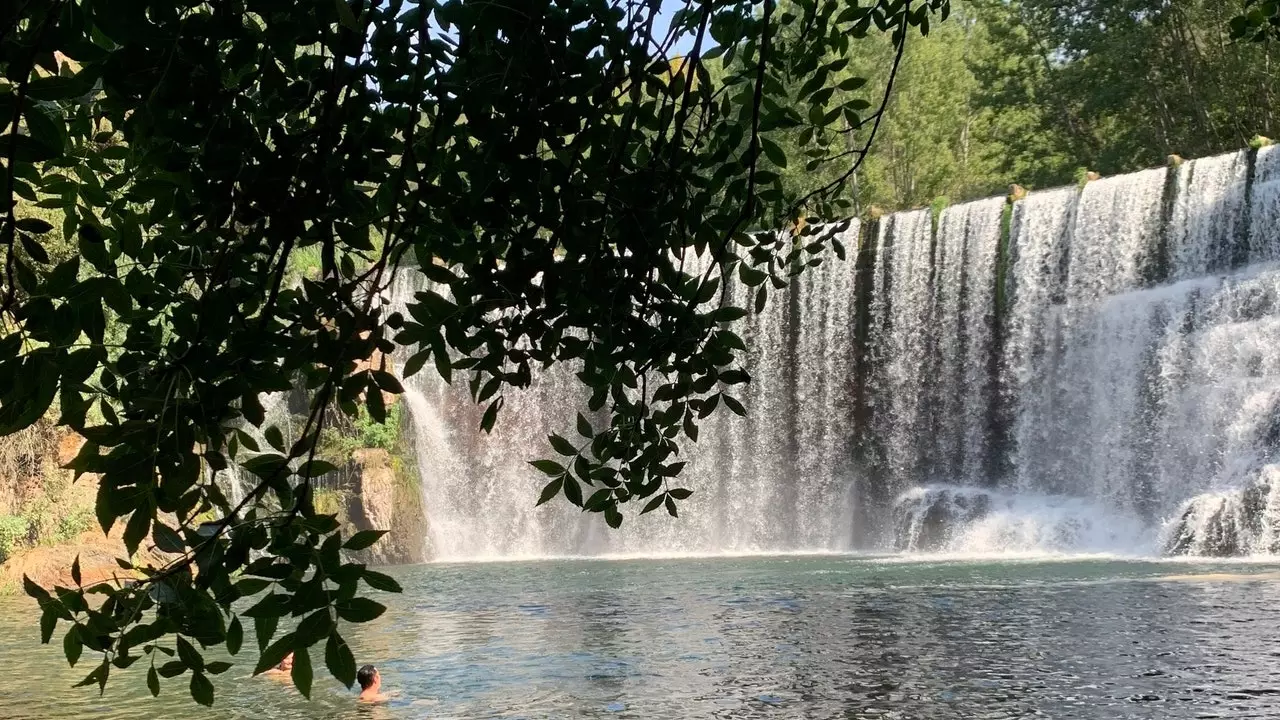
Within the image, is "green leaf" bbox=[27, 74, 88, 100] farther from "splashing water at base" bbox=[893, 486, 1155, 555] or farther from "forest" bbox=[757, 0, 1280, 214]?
"forest" bbox=[757, 0, 1280, 214]

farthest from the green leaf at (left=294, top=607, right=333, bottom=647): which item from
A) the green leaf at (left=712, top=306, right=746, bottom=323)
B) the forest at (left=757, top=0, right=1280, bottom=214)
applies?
the forest at (left=757, top=0, right=1280, bottom=214)

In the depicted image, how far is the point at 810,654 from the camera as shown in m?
12.3

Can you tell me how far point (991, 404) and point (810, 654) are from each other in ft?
48.6

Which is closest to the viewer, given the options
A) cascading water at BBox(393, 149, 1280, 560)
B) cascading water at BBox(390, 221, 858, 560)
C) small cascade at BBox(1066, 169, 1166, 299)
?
cascading water at BBox(393, 149, 1280, 560)

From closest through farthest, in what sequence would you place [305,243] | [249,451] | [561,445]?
[305,243], [561,445], [249,451]

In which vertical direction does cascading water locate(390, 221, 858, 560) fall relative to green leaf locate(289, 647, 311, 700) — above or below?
above

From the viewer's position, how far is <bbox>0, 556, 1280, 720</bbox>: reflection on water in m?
10.1

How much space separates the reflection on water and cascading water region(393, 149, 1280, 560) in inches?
171

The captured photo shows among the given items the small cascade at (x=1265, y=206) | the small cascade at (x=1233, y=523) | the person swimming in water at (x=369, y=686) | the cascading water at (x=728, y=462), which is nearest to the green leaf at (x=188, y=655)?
the person swimming in water at (x=369, y=686)

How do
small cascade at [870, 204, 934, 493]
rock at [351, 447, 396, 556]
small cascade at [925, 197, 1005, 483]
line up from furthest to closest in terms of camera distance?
rock at [351, 447, 396, 556] < small cascade at [870, 204, 934, 493] < small cascade at [925, 197, 1005, 483]

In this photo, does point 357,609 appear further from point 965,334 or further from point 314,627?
point 965,334

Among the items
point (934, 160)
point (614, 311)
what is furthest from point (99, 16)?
point (934, 160)

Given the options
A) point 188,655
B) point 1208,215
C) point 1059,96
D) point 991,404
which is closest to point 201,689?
point 188,655

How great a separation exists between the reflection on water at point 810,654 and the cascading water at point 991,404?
14.3 ft
